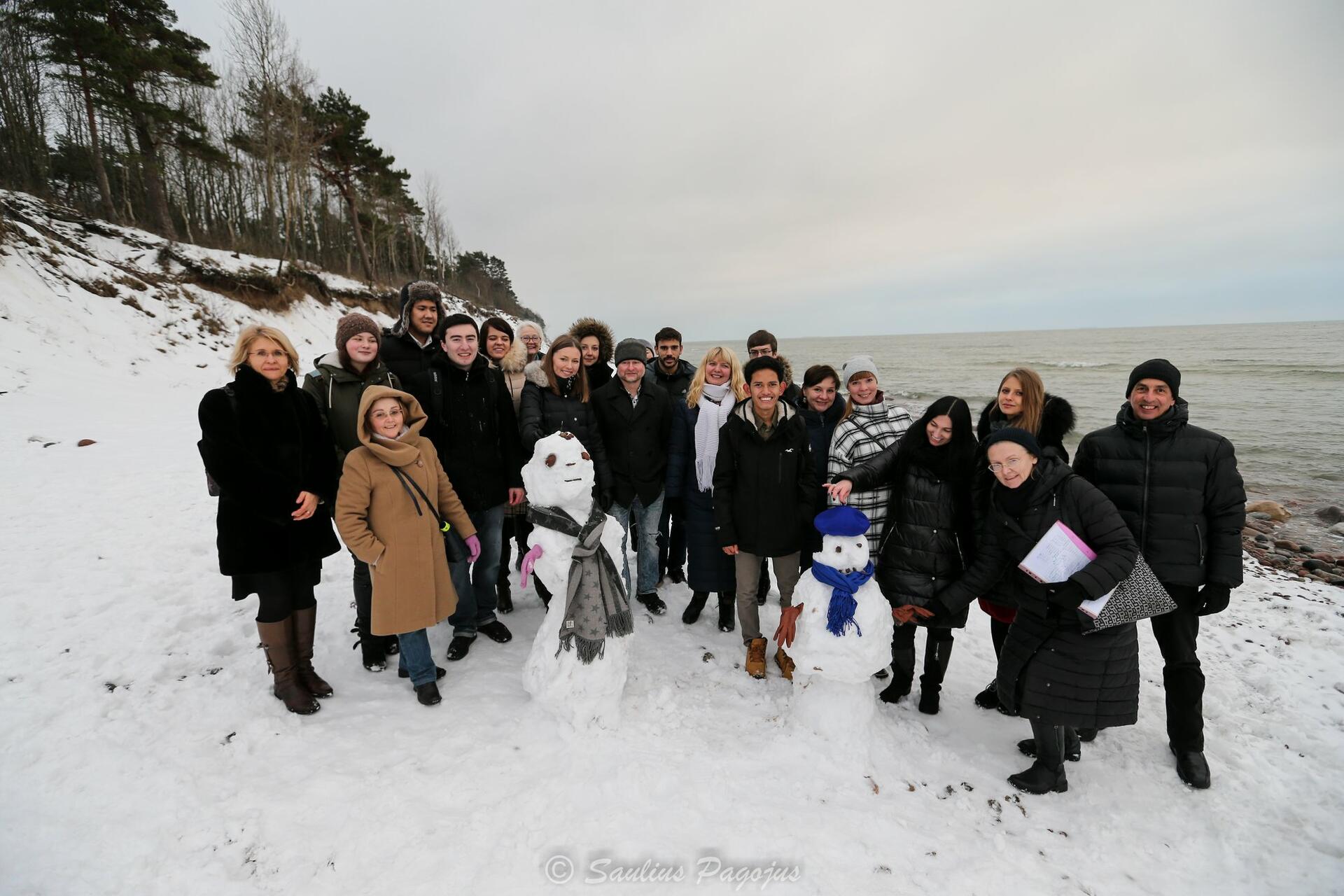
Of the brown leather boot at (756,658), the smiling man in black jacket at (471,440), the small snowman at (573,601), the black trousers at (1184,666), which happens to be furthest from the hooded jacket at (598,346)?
the black trousers at (1184,666)

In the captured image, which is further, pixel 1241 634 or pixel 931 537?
pixel 1241 634

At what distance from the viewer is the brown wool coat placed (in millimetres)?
2996

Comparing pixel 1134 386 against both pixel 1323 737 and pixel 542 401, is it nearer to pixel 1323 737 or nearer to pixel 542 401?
pixel 1323 737

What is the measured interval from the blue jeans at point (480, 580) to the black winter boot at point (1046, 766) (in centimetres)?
371

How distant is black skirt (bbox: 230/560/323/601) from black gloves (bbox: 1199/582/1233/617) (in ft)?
17.5

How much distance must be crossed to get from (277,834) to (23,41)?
100ft

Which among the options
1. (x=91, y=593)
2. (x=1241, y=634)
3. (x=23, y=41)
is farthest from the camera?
(x=23, y=41)

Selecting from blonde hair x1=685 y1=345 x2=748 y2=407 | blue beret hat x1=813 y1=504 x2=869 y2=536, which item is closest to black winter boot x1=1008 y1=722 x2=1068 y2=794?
blue beret hat x1=813 y1=504 x2=869 y2=536

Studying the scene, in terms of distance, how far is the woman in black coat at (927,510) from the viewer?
3.23 metres

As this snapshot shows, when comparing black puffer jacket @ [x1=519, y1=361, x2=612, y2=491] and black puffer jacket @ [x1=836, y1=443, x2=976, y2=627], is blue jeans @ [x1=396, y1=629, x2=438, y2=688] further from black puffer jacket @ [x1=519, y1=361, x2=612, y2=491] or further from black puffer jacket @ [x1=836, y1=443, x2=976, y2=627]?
black puffer jacket @ [x1=836, y1=443, x2=976, y2=627]

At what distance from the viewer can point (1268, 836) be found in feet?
8.87

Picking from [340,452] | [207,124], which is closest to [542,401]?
[340,452]

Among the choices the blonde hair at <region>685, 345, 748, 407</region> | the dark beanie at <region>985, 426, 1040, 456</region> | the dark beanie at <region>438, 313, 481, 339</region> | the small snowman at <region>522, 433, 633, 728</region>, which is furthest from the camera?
the blonde hair at <region>685, 345, 748, 407</region>

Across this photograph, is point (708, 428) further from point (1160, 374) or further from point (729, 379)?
point (1160, 374)
